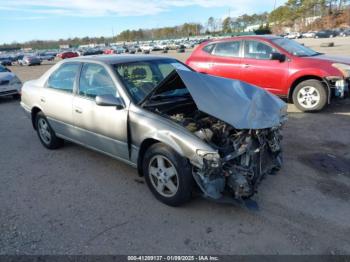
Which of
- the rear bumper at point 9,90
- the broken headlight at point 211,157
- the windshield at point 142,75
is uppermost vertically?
the windshield at point 142,75

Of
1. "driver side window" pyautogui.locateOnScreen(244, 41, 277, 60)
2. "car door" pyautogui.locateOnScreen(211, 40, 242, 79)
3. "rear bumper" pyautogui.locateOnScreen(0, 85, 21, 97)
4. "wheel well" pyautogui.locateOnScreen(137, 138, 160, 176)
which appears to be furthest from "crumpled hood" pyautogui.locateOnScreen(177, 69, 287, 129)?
"rear bumper" pyautogui.locateOnScreen(0, 85, 21, 97)

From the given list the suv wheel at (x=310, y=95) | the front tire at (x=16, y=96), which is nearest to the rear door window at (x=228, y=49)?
the suv wheel at (x=310, y=95)

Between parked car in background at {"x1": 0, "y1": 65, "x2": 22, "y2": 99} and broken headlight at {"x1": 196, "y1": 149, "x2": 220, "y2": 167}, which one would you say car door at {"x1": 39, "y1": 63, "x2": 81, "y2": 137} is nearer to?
broken headlight at {"x1": 196, "y1": 149, "x2": 220, "y2": 167}

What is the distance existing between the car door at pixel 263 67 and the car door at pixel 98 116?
4.44 metres

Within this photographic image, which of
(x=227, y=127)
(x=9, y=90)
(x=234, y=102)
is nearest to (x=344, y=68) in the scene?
(x=234, y=102)

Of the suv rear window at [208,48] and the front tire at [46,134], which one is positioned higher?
the suv rear window at [208,48]

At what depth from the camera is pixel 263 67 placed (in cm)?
713

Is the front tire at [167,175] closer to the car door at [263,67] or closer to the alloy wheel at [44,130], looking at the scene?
the alloy wheel at [44,130]

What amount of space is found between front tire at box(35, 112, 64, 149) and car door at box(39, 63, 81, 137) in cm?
22

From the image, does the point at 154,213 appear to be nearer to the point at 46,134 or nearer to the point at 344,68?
the point at 46,134

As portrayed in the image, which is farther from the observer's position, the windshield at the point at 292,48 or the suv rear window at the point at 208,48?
the suv rear window at the point at 208,48

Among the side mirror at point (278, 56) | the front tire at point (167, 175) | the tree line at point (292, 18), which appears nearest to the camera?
the front tire at point (167, 175)

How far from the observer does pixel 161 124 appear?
3.20 m

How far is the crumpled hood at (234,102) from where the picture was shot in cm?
313
